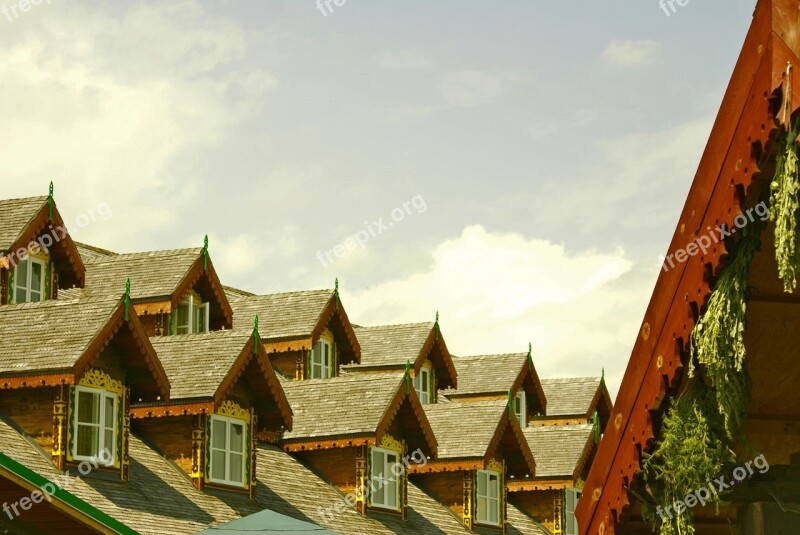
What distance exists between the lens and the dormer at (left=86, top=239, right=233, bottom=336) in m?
26.0

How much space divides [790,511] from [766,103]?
2.49 meters

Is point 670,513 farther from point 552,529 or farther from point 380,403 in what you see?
point 552,529

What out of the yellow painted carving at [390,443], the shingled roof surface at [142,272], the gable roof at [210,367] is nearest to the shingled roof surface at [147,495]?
the gable roof at [210,367]

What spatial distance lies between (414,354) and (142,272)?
30.3 feet

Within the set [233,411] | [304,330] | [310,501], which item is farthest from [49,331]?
[304,330]

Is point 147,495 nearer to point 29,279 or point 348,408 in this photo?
point 29,279

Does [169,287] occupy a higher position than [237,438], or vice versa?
[169,287]

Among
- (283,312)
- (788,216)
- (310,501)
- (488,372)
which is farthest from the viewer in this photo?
(488,372)

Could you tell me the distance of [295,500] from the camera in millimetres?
24766

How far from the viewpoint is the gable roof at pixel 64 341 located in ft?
64.3

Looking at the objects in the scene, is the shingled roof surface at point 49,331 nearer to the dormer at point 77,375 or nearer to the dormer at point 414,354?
the dormer at point 77,375

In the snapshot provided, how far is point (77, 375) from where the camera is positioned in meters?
19.5

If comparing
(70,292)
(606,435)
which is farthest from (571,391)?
(606,435)

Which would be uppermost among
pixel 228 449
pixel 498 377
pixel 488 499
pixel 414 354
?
pixel 414 354
